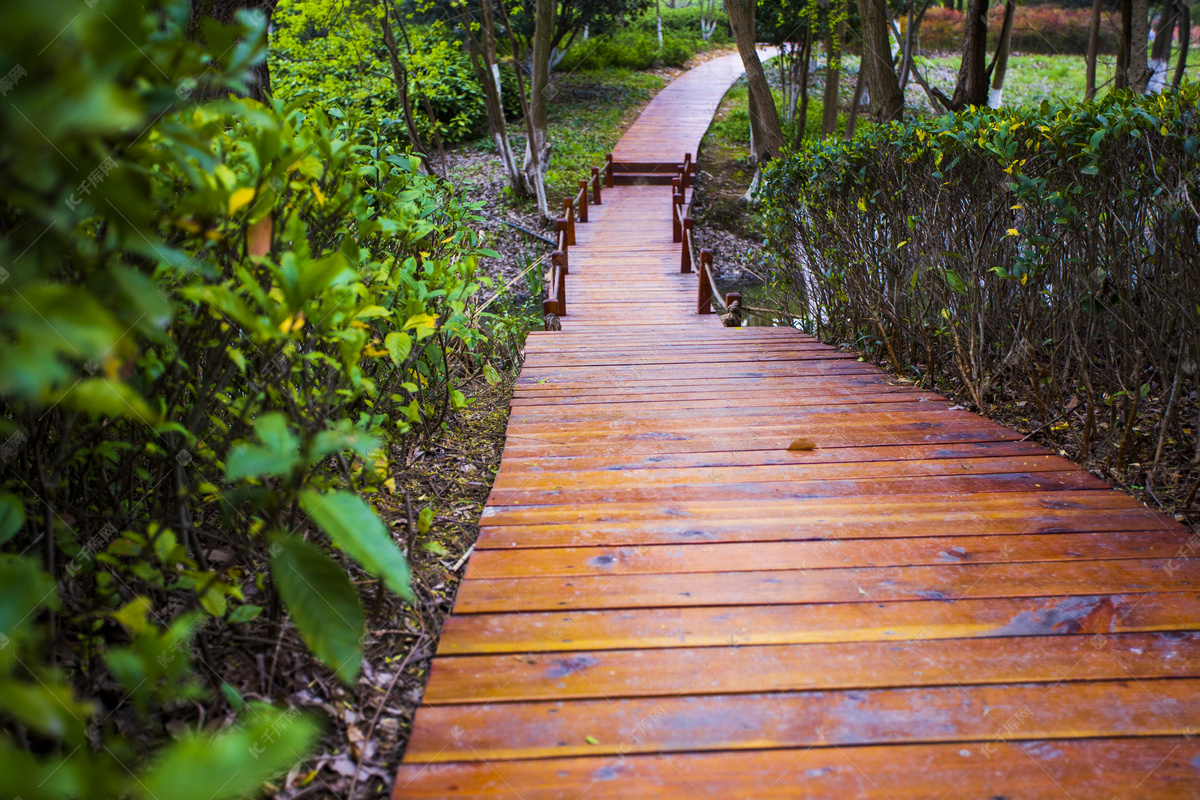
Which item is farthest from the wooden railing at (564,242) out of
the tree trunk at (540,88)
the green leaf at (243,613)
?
the green leaf at (243,613)

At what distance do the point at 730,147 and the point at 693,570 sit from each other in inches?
705

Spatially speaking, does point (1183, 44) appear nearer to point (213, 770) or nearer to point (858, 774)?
point (858, 774)

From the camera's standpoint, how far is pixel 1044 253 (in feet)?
10.0

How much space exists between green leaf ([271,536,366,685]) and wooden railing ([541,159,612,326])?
575cm

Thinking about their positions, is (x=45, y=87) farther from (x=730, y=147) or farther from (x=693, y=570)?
(x=730, y=147)

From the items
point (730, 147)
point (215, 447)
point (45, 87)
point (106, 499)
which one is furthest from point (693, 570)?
point (730, 147)

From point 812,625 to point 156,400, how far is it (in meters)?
1.55

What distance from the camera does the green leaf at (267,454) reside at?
1151mm

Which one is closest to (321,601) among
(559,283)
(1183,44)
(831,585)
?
(831,585)

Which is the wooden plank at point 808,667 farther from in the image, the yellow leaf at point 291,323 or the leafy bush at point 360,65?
the leafy bush at point 360,65

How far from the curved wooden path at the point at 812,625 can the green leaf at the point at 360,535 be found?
0.53 metres

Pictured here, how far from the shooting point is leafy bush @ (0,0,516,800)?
0.73m

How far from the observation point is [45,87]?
771 millimetres

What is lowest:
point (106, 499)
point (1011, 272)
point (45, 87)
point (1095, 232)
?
point (106, 499)
